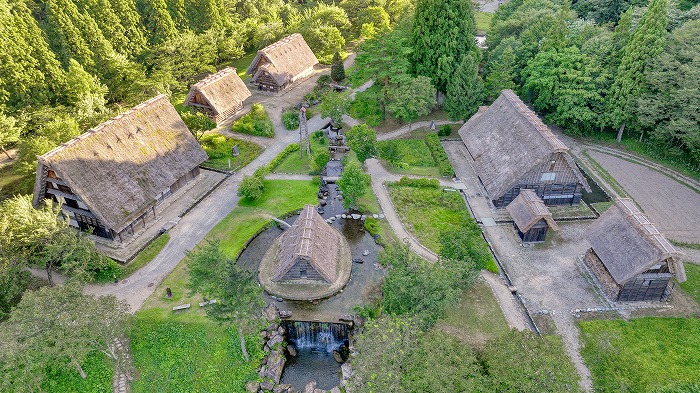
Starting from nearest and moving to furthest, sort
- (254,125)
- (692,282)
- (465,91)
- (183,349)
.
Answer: (183,349) → (692,282) → (465,91) → (254,125)

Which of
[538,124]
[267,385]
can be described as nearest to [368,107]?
[538,124]

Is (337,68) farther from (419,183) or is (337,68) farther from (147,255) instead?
(147,255)

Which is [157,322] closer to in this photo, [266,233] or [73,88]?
[266,233]

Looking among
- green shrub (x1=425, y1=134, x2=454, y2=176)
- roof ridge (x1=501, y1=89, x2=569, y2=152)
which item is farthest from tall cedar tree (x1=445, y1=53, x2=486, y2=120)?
green shrub (x1=425, y1=134, x2=454, y2=176)

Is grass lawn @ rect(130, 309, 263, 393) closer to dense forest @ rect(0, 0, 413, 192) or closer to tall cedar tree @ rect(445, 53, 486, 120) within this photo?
dense forest @ rect(0, 0, 413, 192)

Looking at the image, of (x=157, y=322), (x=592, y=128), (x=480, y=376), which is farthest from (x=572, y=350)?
(x=592, y=128)
